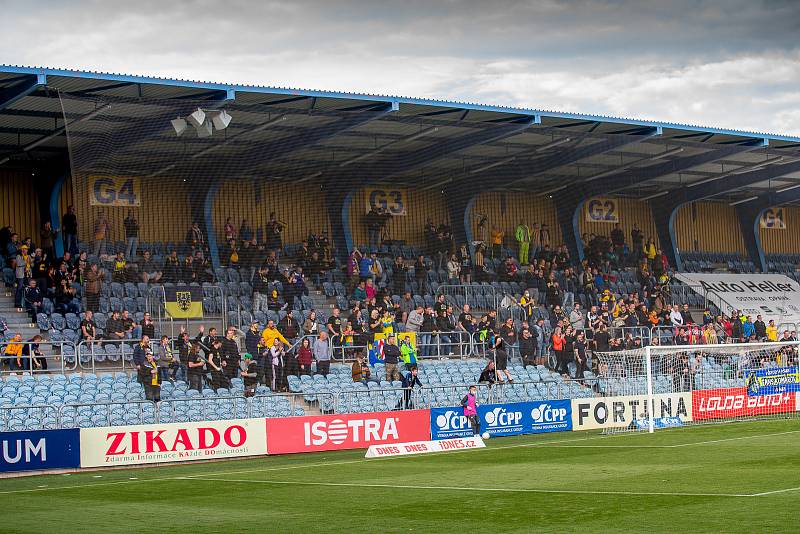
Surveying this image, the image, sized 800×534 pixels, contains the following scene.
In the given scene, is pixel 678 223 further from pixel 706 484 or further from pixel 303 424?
pixel 706 484

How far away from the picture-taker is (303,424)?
953 inches

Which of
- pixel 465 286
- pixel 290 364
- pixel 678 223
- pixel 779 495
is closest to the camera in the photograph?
pixel 779 495

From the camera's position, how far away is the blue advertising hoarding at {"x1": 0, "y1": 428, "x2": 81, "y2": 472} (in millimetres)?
20969

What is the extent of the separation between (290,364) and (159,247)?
525cm

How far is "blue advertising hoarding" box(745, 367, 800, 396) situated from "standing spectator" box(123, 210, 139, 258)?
A: 16192 millimetres

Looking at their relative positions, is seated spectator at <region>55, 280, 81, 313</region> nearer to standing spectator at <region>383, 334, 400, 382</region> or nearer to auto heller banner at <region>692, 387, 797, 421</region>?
standing spectator at <region>383, 334, 400, 382</region>

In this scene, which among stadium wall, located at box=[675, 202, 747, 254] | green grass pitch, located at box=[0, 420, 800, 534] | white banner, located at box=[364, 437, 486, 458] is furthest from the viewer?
stadium wall, located at box=[675, 202, 747, 254]

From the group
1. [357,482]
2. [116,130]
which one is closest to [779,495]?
[357,482]

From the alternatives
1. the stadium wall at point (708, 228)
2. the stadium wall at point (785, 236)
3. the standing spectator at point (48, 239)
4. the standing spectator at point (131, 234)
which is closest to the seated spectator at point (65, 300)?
the standing spectator at point (131, 234)

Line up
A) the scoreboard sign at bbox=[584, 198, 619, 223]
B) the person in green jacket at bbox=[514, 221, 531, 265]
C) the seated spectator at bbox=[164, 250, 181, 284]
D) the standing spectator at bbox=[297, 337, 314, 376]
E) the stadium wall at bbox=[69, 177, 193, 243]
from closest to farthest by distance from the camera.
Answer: the standing spectator at bbox=[297, 337, 314, 376], the stadium wall at bbox=[69, 177, 193, 243], the seated spectator at bbox=[164, 250, 181, 284], the person in green jacket at bbox=[514, 221, 531, 265], the scoreboard sign at bbox=[584, 198, 619, 223]

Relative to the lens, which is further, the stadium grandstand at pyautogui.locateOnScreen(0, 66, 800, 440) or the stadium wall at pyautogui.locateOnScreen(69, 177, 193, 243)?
the stadium wall at pyautogui.locateOnScreen(69, 177, 193, 243)

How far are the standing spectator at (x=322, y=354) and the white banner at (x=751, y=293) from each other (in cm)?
1864

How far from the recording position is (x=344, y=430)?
24672mm

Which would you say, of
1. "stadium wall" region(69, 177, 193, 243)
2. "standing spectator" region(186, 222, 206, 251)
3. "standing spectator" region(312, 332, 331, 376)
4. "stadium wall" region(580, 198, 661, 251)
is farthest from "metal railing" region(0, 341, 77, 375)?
"stadium wall" region(580, 198, 661, 251)
